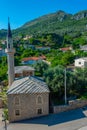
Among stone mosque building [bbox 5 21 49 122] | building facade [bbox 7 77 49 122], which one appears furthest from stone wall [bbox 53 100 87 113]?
building facade [bbox 7 77 49 122]

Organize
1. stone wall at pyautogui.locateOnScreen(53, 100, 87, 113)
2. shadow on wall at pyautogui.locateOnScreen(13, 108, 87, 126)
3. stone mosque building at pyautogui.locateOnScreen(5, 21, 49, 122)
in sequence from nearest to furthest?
shadow on wall at pyautogui.locateOnScreen(13, 108, 87, 126) → stone mosque building at pyautogui.locateOnScreen(5, 21, 49, 122) → stone wall at pyautogui.locateOnScreen(53, 100, 87, 113)

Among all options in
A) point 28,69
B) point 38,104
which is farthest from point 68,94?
point 28,69

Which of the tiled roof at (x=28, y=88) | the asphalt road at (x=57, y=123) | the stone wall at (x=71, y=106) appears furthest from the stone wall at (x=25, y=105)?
the stone wall at (x=71, y=106)

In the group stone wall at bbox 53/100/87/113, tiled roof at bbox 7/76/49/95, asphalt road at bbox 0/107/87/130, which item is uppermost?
tiled roof at bbox 7/76/49/95

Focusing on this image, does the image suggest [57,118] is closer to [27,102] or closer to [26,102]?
[27,102]

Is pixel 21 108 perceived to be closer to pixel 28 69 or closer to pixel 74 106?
pixel 74 106

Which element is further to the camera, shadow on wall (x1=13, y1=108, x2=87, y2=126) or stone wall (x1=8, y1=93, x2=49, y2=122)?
stone wall (x1=8, y1=93, x2=49, y2=122)

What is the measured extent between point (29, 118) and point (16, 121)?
5.25 feet

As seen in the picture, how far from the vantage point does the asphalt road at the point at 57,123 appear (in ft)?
72.0

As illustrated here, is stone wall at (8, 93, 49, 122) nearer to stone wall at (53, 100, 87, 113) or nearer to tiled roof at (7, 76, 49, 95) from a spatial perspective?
tiled roof at (7, 76, 49, 95)

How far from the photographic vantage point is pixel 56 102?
90.9 ft

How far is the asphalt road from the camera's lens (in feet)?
72.0

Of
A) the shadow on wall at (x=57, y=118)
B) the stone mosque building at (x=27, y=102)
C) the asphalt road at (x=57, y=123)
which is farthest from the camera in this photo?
the stone mosque building at (x=27, y=102)

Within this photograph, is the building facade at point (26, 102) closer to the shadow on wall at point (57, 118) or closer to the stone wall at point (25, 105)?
the stone wall at point (25, 105)
